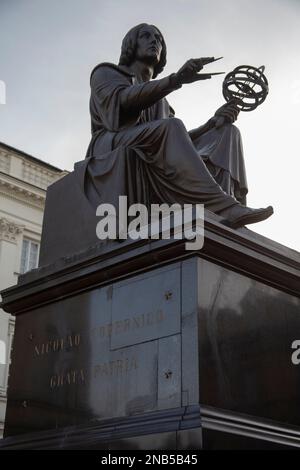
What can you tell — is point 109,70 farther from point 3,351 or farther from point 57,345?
point 3,351

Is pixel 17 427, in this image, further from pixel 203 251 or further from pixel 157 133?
pixel 157 133

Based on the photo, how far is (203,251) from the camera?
17.4ft

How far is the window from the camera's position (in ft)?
87.9

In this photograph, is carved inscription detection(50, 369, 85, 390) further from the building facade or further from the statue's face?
the building facade

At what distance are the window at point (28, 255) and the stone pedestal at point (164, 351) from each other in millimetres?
20591

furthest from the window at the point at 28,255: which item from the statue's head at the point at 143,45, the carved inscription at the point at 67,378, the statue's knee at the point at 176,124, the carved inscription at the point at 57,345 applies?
the carved inscription at the point at 67,378

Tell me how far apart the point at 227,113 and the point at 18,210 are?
20702 millimetres

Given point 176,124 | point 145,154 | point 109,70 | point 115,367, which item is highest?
point 109,70

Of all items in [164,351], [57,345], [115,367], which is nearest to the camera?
[164,351]

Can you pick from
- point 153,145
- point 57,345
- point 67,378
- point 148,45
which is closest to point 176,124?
point 153,145

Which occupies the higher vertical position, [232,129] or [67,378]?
[232,129]

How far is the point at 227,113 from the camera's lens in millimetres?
7578

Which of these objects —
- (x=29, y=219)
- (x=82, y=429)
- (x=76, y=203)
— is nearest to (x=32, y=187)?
(x=29, y=219)

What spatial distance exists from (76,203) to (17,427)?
2174 millimetres
